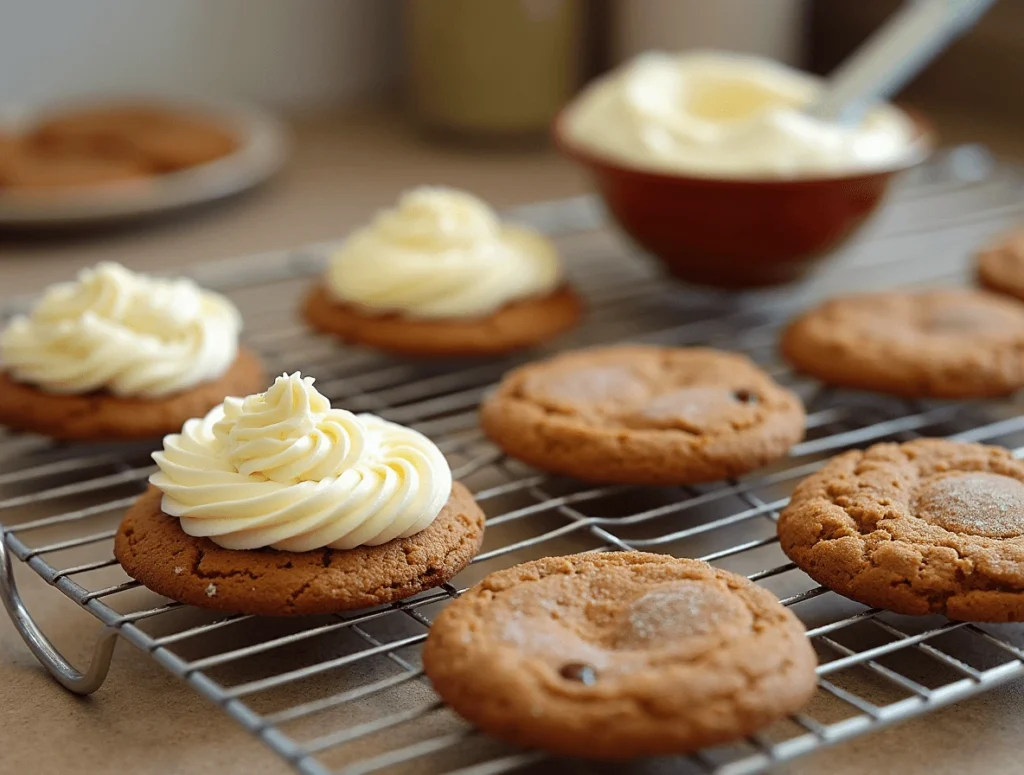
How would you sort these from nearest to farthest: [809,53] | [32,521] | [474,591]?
1. [474,591]
2. [32,521]
3. [809,53]

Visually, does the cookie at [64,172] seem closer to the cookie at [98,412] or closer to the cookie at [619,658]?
the cookie at [98,412]

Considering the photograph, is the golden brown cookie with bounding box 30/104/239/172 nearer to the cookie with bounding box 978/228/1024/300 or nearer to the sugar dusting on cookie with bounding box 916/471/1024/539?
the cookie with bounding box 978/228/1024/300

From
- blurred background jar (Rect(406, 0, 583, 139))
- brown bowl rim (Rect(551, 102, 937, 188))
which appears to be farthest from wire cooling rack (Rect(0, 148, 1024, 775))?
blurred background jar (Rect(406, 0, 583, 139))

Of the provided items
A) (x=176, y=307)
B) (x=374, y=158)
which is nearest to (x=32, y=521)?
(x=176, y=307)

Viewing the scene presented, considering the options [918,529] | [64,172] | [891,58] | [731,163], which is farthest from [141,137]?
[918,529]

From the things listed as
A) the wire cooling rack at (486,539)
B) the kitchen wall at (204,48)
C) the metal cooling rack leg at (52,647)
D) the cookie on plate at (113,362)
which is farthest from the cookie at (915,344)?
the kitchen wall at (204,48)

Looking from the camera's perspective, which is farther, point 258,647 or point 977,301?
point 977,301

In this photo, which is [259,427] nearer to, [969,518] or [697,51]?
[969,518]

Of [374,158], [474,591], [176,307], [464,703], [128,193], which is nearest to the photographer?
[464,703]
